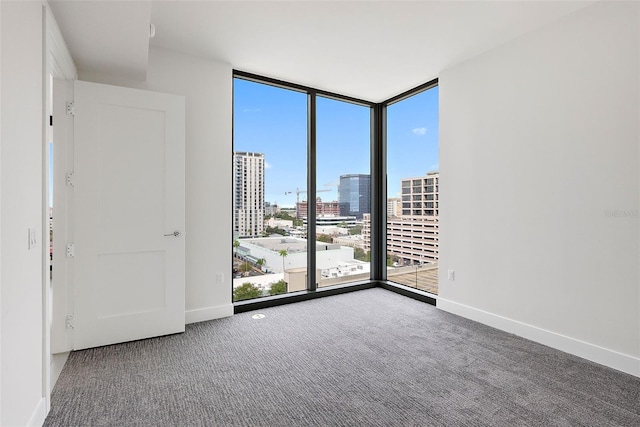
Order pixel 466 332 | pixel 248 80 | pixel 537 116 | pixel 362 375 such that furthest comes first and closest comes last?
1. pixel 248 80
2. pixel 466 332
3. pixel 537 116
4. pixel 362 375

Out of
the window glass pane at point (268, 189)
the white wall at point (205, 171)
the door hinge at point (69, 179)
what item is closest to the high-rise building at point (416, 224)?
the window glass pane at point (268, 189)

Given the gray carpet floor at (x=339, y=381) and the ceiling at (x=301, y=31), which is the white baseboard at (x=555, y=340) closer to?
the gray carpet floor at (x=339, y=381)

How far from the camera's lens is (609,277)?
247cm

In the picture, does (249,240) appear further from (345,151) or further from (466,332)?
(466,332)

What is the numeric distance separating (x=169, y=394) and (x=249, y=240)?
194cm

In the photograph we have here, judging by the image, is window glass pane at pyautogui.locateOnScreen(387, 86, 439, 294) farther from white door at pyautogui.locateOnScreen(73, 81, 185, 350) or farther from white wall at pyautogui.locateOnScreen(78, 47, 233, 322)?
white door at pyautogui.locateOnScreen(73, 81, 185, 350)

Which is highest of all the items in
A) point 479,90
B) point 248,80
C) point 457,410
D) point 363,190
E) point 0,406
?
point 248,80

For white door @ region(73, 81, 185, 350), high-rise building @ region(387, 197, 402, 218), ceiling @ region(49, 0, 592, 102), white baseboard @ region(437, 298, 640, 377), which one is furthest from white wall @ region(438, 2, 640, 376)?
white door @ region(73, 81, 185, 350)

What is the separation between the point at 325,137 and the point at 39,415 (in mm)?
3700

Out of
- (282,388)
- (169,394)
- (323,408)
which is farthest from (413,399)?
(169,394)

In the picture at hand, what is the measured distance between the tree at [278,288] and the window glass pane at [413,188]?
5.07ft

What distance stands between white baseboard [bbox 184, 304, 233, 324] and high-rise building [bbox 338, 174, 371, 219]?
78.4 inches

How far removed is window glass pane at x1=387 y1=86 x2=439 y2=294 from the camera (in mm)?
4062

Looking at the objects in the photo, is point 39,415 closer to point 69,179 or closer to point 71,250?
point 71,250
